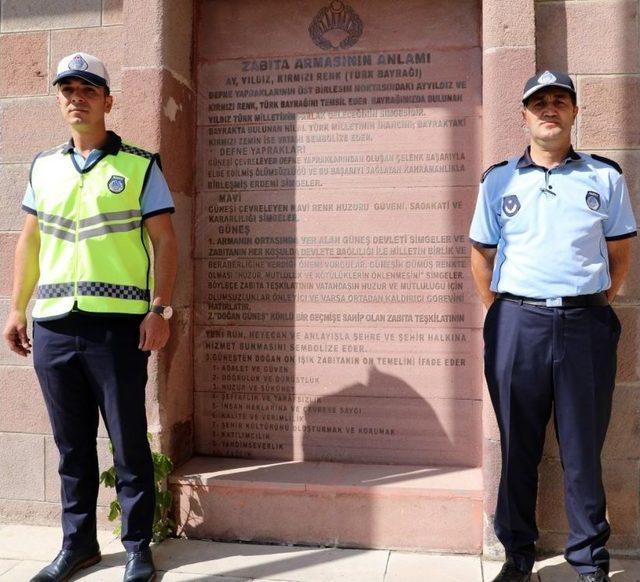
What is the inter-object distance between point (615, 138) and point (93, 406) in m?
2.63

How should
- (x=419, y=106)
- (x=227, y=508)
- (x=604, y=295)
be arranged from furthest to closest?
(x=419, y=106), (x=227, y=508), (x=604, y=295)

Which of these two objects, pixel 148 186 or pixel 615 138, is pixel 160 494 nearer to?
pixel 148 186

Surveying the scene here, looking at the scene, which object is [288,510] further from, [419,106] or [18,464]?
[419,106]

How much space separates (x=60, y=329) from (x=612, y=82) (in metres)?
2.67

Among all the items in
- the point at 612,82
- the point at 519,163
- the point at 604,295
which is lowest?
the point at 604,295

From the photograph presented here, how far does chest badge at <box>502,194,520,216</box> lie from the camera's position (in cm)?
271

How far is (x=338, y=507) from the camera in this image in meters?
3.24

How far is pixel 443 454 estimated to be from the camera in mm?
3539

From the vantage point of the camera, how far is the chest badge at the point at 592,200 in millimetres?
2635

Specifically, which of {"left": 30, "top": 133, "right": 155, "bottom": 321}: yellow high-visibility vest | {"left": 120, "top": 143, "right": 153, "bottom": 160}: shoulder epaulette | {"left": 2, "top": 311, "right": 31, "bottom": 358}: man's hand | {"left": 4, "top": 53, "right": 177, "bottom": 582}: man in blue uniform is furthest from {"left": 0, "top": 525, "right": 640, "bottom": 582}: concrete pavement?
{"left": 120, "top": 143, "right": 153, "bottom": 160}: shoulder epaulette

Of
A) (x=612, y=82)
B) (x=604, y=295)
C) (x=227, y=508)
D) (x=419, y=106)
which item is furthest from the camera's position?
(x=419, y=106)

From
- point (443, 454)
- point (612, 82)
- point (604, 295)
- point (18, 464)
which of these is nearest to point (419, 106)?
point (612, 82)

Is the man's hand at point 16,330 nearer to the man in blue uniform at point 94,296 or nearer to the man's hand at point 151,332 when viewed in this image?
the man in blue uniform at point 94,296

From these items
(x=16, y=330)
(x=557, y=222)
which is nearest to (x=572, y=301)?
(x=557, y=222)
